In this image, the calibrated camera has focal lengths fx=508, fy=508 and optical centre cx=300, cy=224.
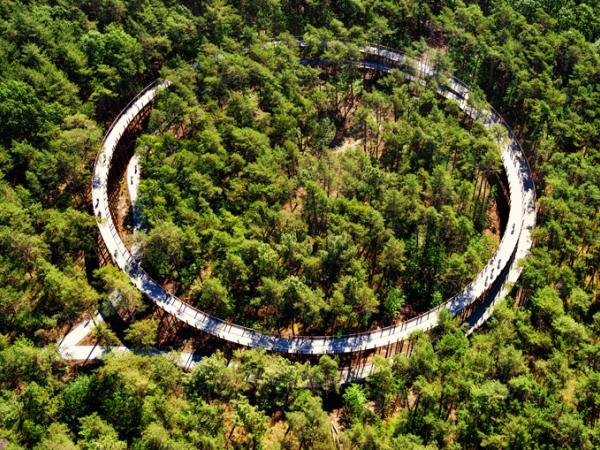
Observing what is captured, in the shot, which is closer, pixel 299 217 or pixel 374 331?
pixel 374 331

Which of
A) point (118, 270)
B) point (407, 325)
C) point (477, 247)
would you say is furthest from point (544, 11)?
point (118, 270)

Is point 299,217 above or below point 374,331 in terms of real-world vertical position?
above

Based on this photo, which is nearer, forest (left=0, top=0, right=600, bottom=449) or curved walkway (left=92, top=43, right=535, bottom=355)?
forest (left=0, top=0, right=600, bottom=449)

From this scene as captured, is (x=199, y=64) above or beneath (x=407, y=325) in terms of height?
above

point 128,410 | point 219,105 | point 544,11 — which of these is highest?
point 544,11

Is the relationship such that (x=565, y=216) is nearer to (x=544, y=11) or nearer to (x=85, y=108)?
(x=544, y=11)
